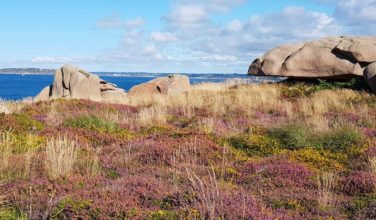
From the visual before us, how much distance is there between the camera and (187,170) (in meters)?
6.82

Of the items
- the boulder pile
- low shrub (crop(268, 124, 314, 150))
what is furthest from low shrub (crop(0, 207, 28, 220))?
the boulder pile

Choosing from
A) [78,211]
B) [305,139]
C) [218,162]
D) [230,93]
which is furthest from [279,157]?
[230,93]

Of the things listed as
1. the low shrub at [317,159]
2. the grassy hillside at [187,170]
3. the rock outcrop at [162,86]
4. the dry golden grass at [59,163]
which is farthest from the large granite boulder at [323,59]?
the dry golden grass at [59,163]

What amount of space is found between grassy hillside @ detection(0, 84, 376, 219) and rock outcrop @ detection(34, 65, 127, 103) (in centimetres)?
1475

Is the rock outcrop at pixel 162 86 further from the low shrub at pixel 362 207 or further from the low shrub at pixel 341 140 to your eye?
the low shrub at pixel 362 207

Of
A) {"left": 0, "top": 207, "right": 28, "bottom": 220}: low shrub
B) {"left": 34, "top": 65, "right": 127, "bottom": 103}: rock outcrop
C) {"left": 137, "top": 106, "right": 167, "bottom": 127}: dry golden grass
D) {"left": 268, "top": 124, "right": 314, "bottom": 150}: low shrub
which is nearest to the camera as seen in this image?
{"left": 0, "top": 207, "right": 28, "bottom": 220}: low shrub

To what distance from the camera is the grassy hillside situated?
624 centimetres

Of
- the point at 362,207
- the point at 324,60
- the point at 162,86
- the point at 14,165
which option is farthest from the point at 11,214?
the point at 162,86

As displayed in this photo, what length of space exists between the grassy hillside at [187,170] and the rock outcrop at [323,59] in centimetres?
880

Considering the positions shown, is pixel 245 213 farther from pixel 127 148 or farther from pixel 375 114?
pixel 375 114

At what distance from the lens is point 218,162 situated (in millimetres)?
9742

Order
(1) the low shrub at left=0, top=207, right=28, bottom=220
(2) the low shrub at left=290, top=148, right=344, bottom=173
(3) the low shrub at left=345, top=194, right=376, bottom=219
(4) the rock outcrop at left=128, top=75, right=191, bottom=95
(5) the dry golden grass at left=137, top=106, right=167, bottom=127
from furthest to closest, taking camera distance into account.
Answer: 1. (4) the rock outcrop at left=128, top=75, right=191, bottom=95
2. (5) the dry golden grass at left=137, top=106, right=167, bottom=127
3. (2) the low shrub at left=290, top=148, right=344, bottom=173
4. (3) the low shrub at left=345, top=194, right=376, bottom=219
5. (1) the low shrub at left=0, top=207, right=28, bottom=220

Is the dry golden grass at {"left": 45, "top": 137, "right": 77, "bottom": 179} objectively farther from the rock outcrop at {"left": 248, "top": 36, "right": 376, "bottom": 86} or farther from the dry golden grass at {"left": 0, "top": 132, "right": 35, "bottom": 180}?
the rock outcrop at {"left": 248, "top": 36, "right": 376, "bottom": 86}

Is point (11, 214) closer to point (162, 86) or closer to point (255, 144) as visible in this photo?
point (255, 144)
